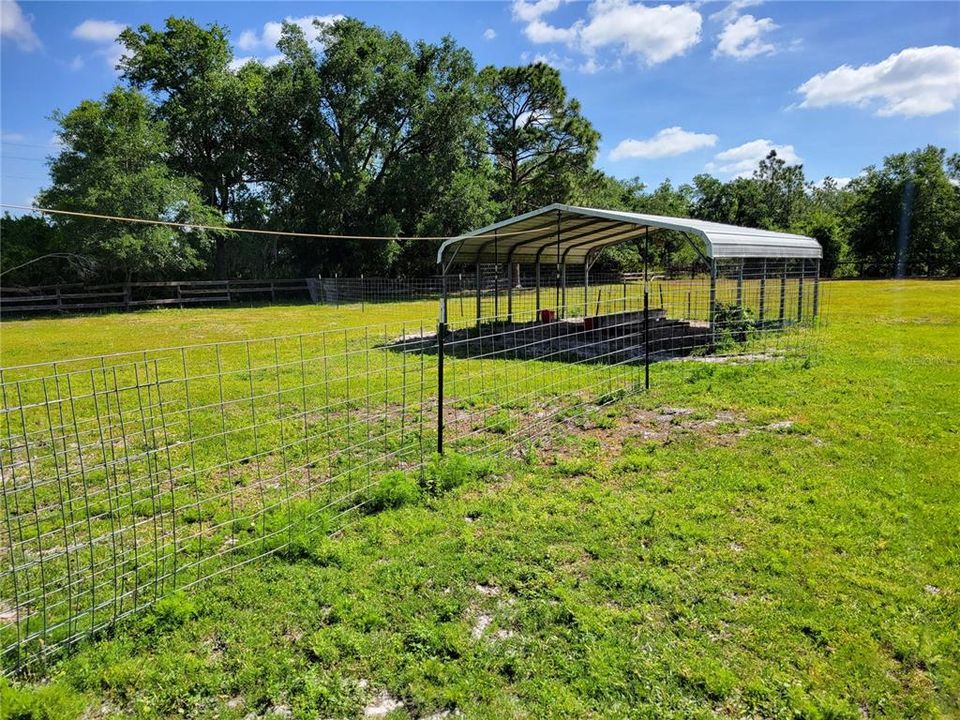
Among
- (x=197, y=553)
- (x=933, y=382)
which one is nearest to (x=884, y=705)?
(x=197, y=553)

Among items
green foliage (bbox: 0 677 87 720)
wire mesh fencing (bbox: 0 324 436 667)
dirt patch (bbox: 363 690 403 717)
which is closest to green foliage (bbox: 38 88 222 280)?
wire mesh fencing (bbox: 0 324 436 667)

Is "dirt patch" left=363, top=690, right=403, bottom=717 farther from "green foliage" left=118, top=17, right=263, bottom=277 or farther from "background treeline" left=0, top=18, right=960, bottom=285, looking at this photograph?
"green foliage" left=118, top=17, right=263, bottom=277

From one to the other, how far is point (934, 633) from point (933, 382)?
624 cm

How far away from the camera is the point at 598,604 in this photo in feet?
9.50

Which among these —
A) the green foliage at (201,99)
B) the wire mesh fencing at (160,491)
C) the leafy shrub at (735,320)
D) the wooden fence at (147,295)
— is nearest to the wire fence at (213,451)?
the wire mesh fencing at (160,491)

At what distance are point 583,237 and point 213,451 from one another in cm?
1212

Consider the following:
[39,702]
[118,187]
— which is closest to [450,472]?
[39,702]

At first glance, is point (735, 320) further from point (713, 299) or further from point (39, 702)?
point (39, 702)

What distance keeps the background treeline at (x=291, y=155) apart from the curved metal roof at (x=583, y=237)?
12.7 m

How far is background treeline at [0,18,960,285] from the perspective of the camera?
71.5ft

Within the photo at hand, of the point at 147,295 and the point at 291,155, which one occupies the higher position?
the point at 291,155

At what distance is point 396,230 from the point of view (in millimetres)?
27906

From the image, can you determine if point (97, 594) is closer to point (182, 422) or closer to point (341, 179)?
point (182, 422)

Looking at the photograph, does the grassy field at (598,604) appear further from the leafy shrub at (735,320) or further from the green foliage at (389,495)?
the leafy shrub at (735,320)
